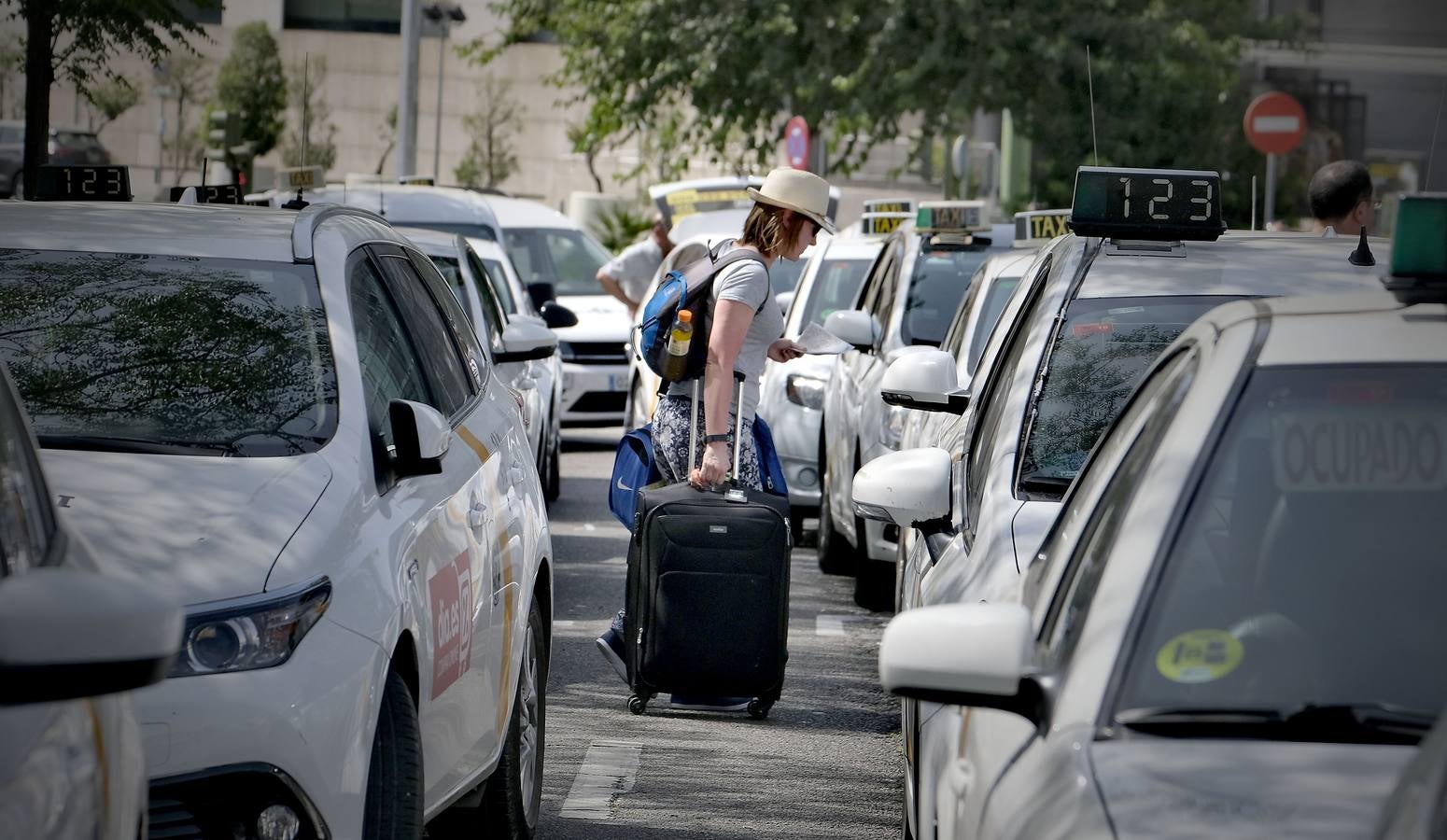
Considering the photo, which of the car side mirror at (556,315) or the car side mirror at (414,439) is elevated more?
the car side mirror at (414,439)

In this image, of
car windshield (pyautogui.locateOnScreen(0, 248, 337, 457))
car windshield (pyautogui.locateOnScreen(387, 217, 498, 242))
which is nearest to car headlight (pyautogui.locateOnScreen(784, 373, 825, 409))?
car windshield (pyautogui.locateOnScreen(387, 217, 498, 242))

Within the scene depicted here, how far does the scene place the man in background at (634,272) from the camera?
50.5ft

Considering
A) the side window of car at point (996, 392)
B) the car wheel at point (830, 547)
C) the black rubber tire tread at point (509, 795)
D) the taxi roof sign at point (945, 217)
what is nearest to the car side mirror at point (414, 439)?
the black rubber tire tread at point (509, 795)

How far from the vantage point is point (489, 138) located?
68.1 metres

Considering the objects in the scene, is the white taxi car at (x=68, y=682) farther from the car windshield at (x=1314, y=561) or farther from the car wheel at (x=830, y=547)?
the car wheel at (x=830, y=547)

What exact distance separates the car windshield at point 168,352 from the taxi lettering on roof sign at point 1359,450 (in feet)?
7.49

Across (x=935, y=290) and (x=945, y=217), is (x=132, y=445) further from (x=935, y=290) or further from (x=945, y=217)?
(x=945, y=217)

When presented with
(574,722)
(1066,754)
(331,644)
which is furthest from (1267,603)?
(574,722)

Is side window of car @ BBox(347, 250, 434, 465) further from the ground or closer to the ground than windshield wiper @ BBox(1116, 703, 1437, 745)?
further from the ground

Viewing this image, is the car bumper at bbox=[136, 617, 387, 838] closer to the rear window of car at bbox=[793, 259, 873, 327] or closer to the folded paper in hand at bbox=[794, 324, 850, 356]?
the folded paper in hand at bbox=[794, 324, 850, 356]

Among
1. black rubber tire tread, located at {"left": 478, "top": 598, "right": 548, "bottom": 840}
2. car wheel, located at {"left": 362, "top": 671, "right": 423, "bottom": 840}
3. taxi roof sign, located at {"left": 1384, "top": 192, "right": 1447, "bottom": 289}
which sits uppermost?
taxi roof sign, located at {"left": 1384, "top": 192, "right": 1447, "bottom": 289}

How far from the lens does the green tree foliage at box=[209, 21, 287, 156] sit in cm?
5628

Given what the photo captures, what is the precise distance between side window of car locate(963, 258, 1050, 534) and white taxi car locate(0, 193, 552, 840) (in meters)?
1.19

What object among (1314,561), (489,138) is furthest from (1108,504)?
(489,138)
